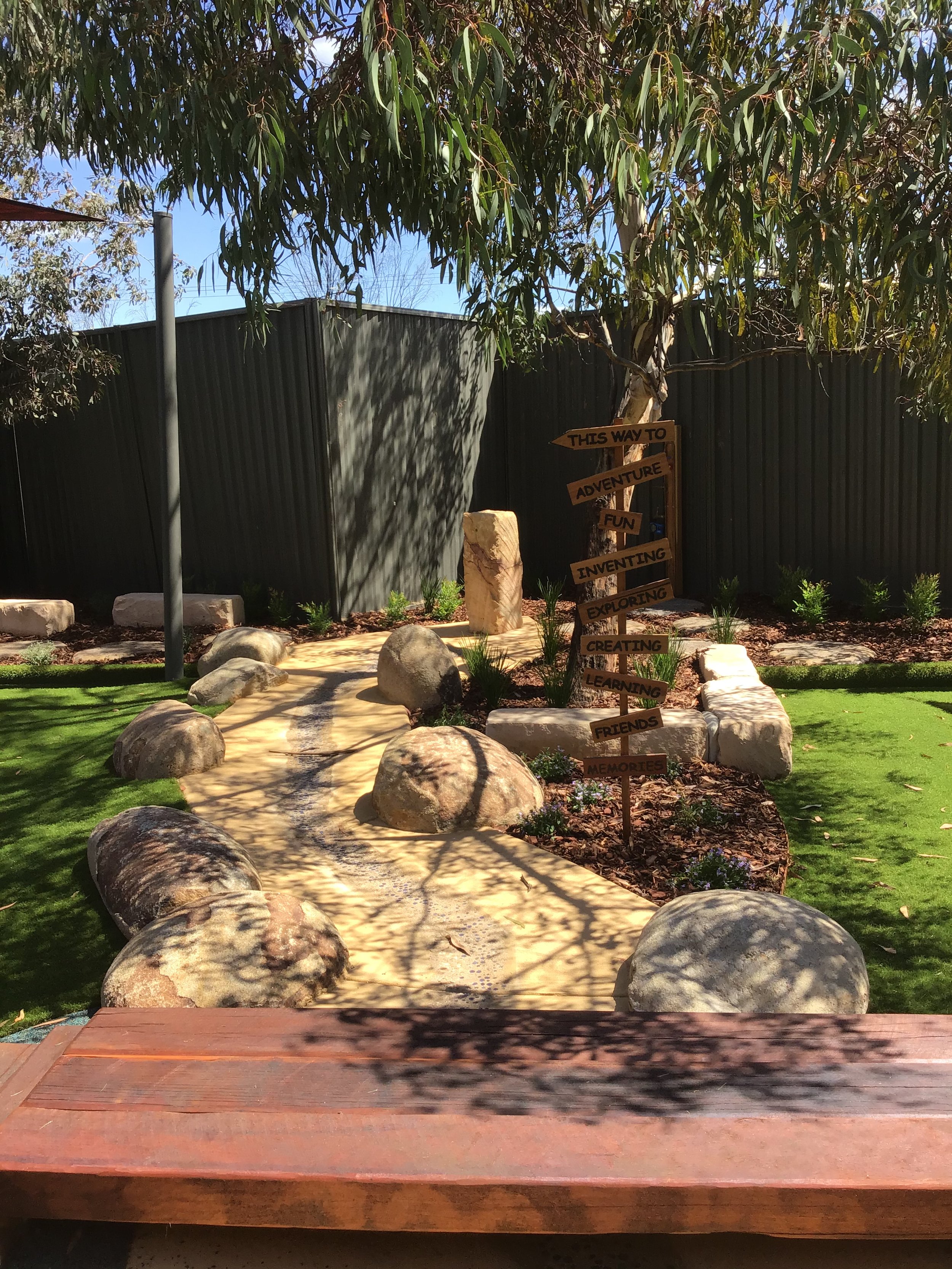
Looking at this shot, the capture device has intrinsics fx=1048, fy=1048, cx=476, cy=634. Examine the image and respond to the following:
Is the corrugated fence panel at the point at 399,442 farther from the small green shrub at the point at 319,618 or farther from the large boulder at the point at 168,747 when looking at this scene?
the large boulder at the point at 168,747

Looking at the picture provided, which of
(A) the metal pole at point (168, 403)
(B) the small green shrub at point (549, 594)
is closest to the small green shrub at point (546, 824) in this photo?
(B) the small green shrub at point (549, 594)

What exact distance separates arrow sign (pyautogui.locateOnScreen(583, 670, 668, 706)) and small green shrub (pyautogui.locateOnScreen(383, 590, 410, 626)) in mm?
4949

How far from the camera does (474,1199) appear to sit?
5.54 ft

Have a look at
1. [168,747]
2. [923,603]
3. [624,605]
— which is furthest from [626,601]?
[923,603]

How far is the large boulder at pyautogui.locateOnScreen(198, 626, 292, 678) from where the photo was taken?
7.60 meters

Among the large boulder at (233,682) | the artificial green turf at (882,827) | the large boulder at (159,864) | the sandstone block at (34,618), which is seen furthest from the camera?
the sandstone block at (34,618)

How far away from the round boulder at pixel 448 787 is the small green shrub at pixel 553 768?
325 millimetres

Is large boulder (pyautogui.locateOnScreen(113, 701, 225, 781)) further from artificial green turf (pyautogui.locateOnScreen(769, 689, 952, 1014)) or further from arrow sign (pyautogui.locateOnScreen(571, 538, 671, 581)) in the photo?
artificial green turf (pyautogui.locateOnScreen(769, 689, 952, 1014))

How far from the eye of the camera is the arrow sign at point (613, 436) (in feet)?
13.7

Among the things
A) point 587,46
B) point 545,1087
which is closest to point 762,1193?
point 545,1087

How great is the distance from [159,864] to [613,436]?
2422 mm

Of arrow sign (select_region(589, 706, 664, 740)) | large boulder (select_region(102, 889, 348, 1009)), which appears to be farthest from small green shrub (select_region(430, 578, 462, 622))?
large boulder (select_region(102, 889, 348, 1009))

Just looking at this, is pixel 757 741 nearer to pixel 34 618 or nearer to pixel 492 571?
pixel 492 571

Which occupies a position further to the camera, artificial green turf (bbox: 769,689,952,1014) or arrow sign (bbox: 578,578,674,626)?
arrow sign (bbox: 578,578,674,626)
